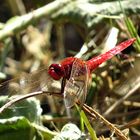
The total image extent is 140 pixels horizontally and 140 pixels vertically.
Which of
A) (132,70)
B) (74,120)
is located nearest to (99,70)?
(132,70)

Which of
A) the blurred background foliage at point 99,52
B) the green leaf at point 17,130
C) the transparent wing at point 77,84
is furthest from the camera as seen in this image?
the blurred background foliage at point 99,52

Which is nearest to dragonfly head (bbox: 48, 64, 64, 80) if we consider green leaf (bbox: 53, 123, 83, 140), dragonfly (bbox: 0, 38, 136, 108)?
dragonfly (bbox: 0, 38, 136, 108)

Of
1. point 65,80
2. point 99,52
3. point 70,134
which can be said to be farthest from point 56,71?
point 99,52

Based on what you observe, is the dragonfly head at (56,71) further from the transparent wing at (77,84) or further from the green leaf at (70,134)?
the green leaf at (70,134)

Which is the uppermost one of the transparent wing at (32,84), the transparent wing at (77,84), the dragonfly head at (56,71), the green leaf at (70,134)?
the transparent wing at (32,84)

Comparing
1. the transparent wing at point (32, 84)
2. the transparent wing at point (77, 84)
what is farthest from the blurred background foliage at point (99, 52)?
the transparent wing at point (77, 84)

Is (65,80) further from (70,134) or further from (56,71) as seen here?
(70,134)
